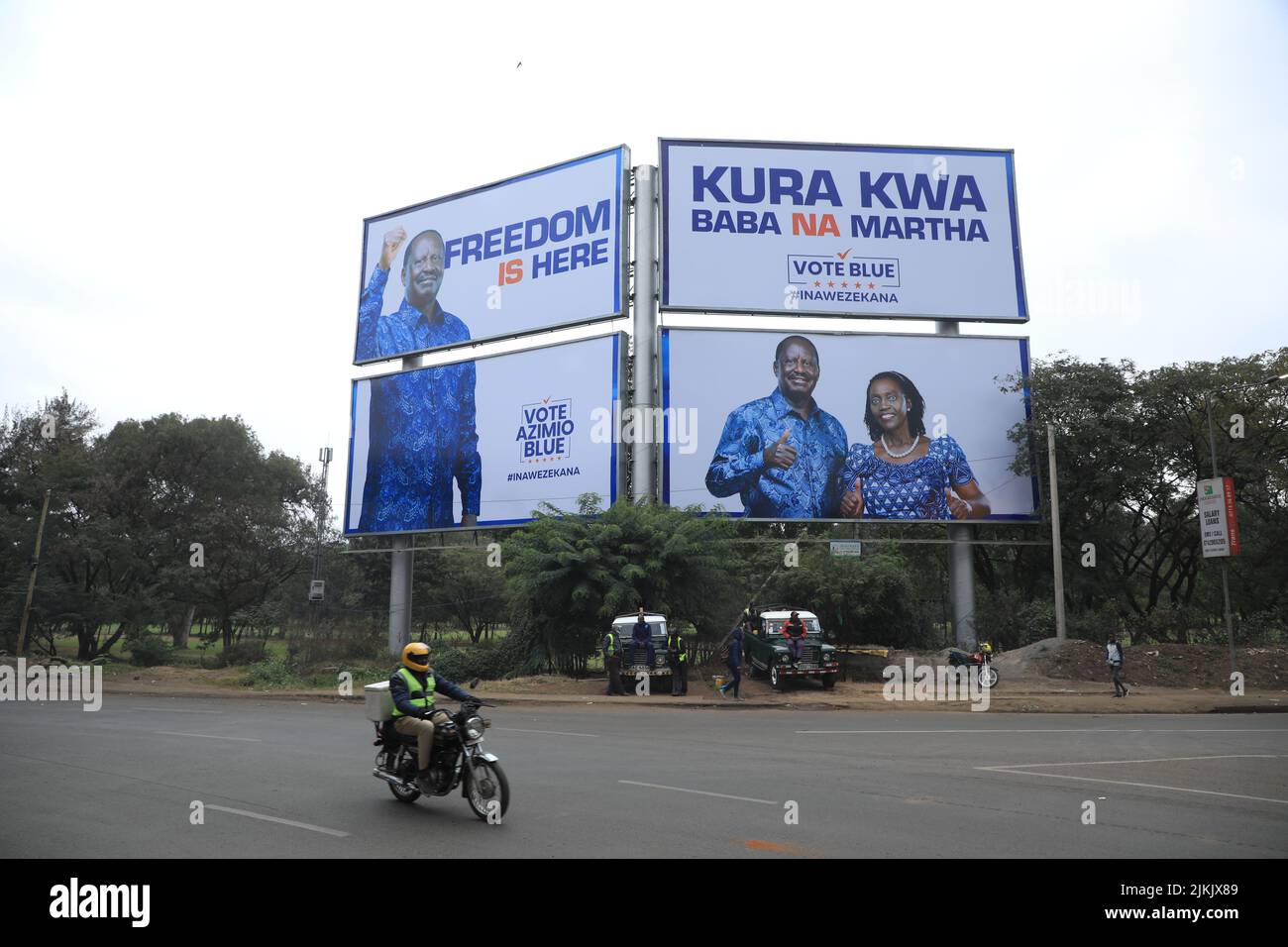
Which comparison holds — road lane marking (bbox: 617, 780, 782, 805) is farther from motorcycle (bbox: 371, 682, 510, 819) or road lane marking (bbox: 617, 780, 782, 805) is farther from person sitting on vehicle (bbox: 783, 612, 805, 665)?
person sitting on vehicle (bbox: 783, 612, 805, 665)

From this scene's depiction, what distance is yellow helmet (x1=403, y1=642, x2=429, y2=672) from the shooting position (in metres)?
7.86

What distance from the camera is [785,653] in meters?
23.5

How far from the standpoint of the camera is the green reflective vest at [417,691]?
26.0 ft

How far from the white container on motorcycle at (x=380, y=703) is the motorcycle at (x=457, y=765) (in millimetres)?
88

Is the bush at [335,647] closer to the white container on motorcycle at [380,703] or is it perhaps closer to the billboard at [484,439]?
the billboard at [484,439]

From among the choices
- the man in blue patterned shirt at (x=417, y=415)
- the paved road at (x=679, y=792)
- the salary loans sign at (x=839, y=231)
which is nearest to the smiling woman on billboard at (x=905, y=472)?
the salary loans sign at (x=839, y=231)

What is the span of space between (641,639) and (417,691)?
15.5 meters

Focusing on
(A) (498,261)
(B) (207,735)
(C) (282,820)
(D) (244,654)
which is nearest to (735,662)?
(B) (207,735)

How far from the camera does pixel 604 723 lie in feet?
55.3

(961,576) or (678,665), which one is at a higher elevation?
(961,576)

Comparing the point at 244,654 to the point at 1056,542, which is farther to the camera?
the point at 244,654

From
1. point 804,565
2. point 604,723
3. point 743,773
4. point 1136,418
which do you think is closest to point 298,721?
point 604,723

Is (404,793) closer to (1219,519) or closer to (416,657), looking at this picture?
(416,657)

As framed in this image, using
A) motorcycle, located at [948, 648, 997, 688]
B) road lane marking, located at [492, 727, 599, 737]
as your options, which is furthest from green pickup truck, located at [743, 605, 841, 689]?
road lane marking, located at [492, 727, 599, 737]
